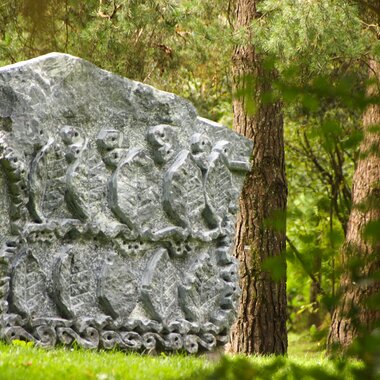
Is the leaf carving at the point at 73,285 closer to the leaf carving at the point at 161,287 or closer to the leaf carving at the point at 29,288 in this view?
the leaf carving at the point at 29,288

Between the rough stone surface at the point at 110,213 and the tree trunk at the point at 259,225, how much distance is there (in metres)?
1.33

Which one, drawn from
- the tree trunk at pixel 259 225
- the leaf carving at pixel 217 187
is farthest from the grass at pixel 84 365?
the tree trunk at pixel 259 225

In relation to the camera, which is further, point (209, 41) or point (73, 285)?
point (209, 41)

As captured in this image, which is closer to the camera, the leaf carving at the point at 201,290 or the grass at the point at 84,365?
the grass at the point at 84,365

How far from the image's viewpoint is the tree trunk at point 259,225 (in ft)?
32.7

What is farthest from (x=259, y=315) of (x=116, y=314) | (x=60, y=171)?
(x=60, y=171)

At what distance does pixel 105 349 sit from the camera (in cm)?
770

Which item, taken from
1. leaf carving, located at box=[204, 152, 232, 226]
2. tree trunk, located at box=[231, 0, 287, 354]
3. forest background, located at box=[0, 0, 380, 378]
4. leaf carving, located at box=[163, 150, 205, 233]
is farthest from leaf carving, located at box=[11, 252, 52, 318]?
tree trunk, located at box=[231, 0, 287, 354]

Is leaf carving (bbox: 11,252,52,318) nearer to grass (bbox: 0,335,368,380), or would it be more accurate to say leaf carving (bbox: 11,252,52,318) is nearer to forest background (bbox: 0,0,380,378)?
grass (bbox: 0,335,368,380)

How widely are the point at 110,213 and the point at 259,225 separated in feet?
9.09

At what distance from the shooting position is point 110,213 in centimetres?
780

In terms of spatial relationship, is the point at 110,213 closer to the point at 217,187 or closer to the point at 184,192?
the point at 184,192

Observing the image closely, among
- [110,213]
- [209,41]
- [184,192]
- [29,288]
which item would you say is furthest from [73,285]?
[209,41]

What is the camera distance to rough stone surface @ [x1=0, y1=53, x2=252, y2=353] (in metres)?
7.19
